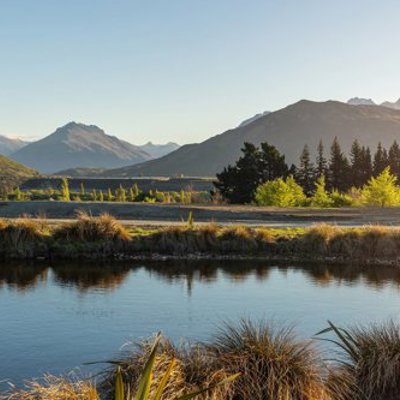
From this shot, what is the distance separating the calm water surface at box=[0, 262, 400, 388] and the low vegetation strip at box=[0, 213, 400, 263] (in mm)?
2234

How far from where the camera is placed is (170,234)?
3588 centimetres

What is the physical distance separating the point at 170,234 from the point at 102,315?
14.9m

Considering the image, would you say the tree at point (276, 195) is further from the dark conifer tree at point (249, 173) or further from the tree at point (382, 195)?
the tree at point (382, 195)

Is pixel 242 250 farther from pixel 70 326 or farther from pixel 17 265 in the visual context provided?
pixel 70 326

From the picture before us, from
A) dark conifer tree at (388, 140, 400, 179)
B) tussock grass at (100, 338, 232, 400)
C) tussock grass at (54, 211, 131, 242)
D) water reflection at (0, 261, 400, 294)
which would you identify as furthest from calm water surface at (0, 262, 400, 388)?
dark conifer tree at (388, 140, 400, 179)

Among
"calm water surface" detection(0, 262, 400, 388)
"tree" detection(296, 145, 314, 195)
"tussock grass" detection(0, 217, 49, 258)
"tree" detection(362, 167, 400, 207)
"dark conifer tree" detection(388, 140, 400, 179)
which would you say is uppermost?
"dark conifer tree" detection(388, 140, 400, 179)

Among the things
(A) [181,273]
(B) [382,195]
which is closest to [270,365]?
(A) [181,273]

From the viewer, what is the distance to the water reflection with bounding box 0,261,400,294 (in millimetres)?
27672

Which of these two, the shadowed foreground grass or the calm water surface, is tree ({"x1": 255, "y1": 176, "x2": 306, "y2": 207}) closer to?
the calm water surface

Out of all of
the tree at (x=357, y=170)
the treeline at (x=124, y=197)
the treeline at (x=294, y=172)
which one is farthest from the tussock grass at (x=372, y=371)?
the tree at (x=357, y=170)

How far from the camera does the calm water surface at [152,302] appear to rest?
57.7 feet

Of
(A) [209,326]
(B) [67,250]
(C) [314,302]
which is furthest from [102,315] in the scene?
(B) [67,250]

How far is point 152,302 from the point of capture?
23.6 m

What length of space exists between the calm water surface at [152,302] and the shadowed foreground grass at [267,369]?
15.7ft
